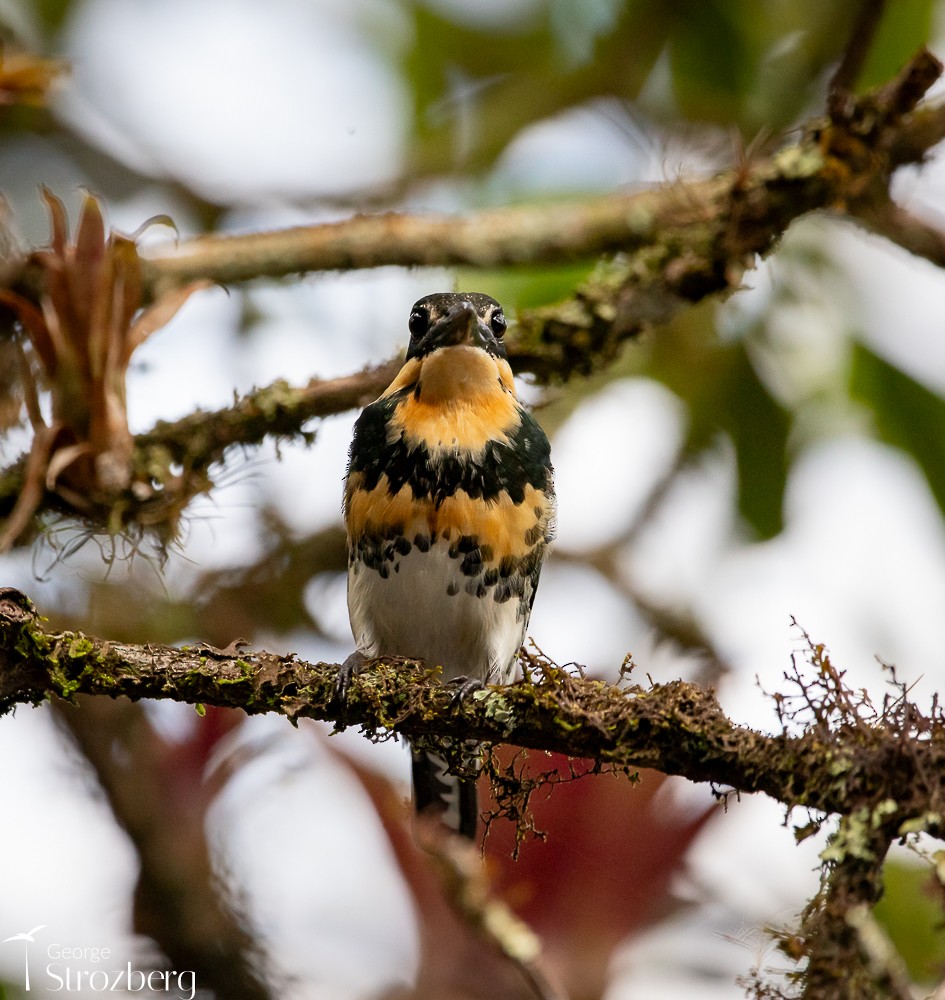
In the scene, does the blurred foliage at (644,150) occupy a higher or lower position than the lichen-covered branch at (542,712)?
higher

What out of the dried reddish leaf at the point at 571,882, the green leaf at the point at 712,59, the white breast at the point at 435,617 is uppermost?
the green leaf at the point at 712,59

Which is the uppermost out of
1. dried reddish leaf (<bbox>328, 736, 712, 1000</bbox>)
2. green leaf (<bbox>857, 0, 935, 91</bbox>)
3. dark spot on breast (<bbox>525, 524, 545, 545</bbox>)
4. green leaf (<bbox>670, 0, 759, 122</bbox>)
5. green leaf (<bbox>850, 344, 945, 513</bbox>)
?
green leaf (<bbox>670, 0, 759, 122</bbox>)

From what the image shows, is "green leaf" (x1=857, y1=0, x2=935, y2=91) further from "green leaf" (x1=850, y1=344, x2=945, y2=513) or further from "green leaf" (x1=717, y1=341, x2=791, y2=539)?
"green leaf" (x1=717, y1=341, x2=791, y2=539)

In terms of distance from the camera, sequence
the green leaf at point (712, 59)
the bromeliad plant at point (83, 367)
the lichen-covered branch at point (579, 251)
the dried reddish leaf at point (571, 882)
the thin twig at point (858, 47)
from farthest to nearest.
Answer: the green leaf at point (712, 59) < the thin twig at point (858, 47) < the lichen-covered branch at point (579, 251) < the bromeliad plant at point (83, 367) < the dried reddish leaf at point (571, 882)

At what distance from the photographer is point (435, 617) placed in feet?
12.1

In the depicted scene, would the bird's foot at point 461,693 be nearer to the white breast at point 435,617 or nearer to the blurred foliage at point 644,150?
the white breast at point 435,617

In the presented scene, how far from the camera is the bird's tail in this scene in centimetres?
396

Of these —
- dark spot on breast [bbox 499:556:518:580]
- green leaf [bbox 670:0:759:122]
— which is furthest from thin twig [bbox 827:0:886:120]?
dark spot on breast [bbox 499:556:518:580]

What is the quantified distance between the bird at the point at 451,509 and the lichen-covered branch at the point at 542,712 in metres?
0.77

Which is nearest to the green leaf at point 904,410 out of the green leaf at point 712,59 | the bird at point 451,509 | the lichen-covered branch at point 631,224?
the green leaf at point 712,59

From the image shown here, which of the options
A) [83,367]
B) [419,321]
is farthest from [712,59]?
[83,367]

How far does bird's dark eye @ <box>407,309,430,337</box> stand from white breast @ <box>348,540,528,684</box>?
29.7 inches

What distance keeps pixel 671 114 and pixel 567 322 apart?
1803 millimetres

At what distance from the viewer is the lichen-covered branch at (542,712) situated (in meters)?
2.38
